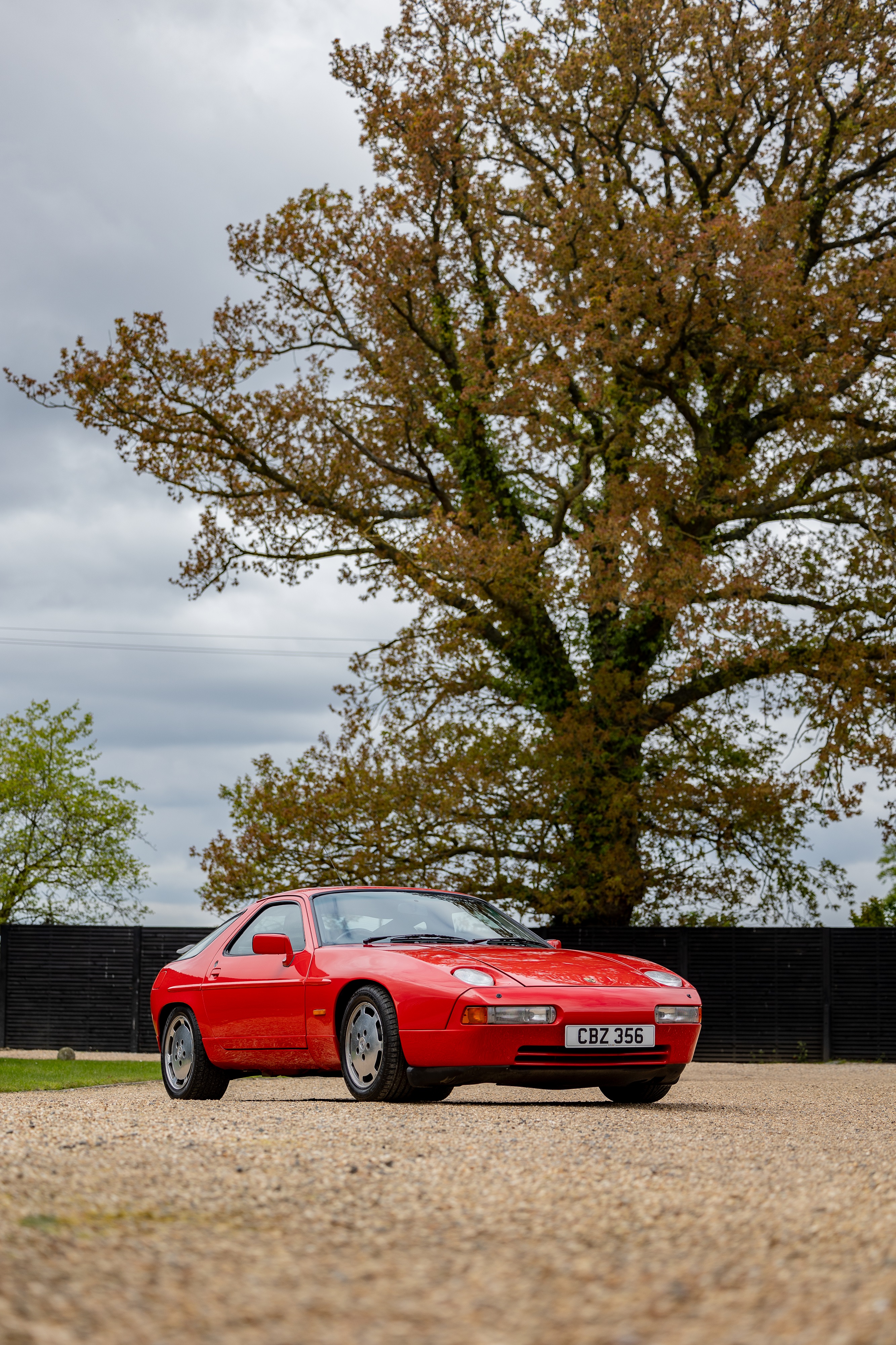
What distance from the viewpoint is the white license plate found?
7949 millimetres

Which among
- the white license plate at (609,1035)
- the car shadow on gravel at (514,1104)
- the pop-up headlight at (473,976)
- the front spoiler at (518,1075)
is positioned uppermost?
the pop-up headlight at (473,976)

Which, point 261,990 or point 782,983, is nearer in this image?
point 261,990

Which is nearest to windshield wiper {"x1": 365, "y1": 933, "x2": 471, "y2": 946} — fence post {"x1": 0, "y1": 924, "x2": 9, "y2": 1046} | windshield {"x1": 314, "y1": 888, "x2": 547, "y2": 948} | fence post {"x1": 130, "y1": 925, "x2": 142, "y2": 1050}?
windshield {"x1": 314, "y1": 888, "x2": 547, "y2": 948}

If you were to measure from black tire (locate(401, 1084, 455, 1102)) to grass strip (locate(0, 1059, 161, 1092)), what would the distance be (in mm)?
6122

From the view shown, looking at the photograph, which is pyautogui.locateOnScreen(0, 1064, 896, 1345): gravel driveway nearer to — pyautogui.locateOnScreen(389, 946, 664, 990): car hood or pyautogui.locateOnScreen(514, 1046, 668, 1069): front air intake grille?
pyautogui.locateOnScreen(514, 1046, 668, 1069): front air intake grille

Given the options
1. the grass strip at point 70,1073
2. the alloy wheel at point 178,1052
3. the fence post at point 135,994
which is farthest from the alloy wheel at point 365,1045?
the fence post at point 135,994

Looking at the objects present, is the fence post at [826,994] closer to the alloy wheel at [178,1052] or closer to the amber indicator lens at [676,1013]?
the amber indicator lens at [676,1013]

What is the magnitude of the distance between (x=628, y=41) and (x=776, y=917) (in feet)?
43.4

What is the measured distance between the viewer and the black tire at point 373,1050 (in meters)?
7.91

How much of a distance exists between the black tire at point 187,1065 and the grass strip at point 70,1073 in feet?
11.9

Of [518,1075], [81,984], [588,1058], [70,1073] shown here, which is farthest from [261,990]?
[81,984]

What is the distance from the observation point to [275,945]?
8.86m

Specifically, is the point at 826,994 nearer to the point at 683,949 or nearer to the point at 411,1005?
the point at 683,949

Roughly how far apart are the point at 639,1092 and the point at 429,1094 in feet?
5.27
